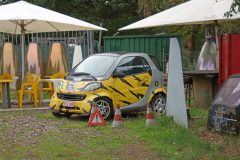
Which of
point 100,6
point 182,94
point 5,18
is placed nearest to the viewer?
point 182,94

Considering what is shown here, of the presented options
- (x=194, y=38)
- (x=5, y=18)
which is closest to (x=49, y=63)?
(x=5, y=18)

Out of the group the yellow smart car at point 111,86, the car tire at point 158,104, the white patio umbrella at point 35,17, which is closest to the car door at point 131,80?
the yellow smart car at point 111,86

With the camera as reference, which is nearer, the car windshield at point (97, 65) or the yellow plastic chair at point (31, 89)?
the car windshield at point (97, 65)

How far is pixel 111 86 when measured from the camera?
43.1ft

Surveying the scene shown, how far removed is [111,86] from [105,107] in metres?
0.55

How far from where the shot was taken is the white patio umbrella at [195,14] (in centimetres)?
1425

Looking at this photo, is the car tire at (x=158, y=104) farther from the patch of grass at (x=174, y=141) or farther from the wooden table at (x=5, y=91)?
the wooden table at (x=5, y=91)

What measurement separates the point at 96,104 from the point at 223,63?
3689mm

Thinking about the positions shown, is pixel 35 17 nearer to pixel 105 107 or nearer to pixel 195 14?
pixel 105 107

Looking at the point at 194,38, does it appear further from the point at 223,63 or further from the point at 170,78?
the point at 170,78

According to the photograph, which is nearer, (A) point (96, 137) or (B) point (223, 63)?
(A) point (96, 137)

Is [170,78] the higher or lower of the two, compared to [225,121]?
higher

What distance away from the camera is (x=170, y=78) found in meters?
11.5

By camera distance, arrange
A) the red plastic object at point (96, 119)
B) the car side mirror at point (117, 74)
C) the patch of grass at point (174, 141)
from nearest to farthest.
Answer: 1. the patch of grass at point (174, 141)
2. the red plastic object at point (96, 119)
3. the car side mirror at point (117, 74)
